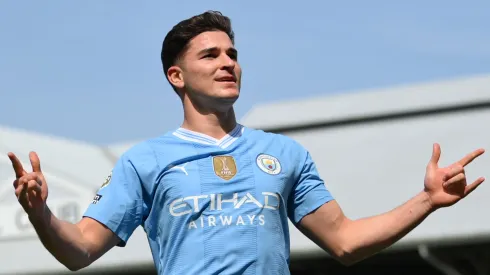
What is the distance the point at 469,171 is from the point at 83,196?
5.31 m

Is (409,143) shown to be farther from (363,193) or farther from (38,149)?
(38,149)

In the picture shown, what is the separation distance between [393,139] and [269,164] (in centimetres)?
1038

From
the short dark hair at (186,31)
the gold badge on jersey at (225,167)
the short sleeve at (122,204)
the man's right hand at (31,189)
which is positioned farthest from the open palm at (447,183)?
the man's right hand at (31,189)

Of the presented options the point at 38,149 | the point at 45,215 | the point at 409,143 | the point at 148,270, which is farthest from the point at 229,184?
the point at 38,149

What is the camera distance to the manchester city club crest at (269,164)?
4.37m

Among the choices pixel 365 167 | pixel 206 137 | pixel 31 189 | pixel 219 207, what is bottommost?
pixel 365 167

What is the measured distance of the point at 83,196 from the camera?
15.7m

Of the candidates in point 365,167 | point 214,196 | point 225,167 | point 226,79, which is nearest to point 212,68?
point 226,79

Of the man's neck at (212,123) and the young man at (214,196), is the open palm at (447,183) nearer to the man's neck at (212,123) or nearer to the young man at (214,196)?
the young man at (214,196)

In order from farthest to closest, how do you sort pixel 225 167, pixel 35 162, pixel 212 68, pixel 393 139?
1. pixel 393 139
2. pixel 212 68
3. pixel 225 167
4. pixel 35 162

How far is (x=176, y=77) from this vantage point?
4625mm

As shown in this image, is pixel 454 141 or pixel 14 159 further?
pixel 454 141

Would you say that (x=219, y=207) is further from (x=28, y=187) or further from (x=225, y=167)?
(x=28, y=187)

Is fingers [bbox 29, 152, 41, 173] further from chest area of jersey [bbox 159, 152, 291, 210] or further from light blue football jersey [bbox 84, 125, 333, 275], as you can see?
chest area of jersey [bbox 159, 152, 291, 210]
